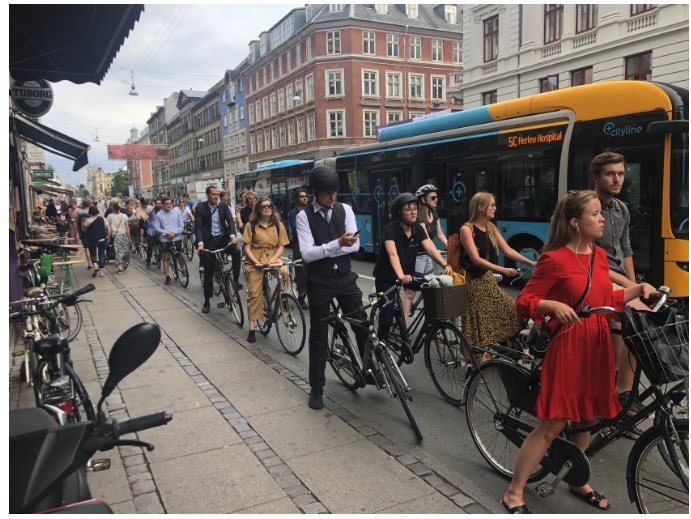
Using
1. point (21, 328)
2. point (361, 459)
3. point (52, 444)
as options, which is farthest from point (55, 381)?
point (21, 328)

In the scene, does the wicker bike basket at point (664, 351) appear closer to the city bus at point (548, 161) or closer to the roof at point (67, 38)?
the roof at point (67, 38)

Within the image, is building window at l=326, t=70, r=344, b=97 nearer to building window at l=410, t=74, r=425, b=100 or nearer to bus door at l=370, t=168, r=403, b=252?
building window at l=410, t=74, r=425, b=100

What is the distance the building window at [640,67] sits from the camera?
18594mm

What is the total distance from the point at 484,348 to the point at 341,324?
1378 mm

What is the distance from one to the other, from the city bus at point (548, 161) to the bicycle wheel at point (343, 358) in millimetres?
4883

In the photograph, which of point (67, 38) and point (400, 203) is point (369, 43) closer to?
point (67, 38)

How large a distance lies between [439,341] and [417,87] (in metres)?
48.2

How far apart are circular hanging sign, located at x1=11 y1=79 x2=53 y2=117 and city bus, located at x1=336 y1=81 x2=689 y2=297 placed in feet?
23.3

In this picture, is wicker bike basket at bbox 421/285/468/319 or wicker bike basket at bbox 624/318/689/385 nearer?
wicker bike basket at bbox 624/318/689/385

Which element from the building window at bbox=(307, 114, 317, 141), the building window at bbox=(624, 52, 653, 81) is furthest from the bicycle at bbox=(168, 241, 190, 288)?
the building window at bbox=(307, 114, 317, 141)

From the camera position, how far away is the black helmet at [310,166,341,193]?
14.4ft

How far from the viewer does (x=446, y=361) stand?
4.68 meters

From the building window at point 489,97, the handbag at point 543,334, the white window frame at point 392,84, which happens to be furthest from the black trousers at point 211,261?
the white window frame at point 392,84

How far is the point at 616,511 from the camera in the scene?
9.95ft
